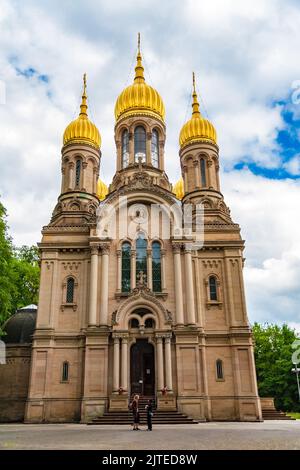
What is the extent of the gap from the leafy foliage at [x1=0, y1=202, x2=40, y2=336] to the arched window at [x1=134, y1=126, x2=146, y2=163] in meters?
12.5

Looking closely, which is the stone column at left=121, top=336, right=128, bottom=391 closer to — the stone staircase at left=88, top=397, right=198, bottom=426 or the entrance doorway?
the entrance doorway

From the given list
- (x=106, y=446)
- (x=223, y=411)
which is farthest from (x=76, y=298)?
(x=106, y=446)

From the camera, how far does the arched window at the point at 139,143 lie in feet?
119

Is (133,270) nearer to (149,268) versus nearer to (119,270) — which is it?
(119,270)

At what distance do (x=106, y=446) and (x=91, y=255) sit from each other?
1787 cm

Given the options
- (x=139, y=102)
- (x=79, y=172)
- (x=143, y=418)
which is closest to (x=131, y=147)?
(x=139, y=102)

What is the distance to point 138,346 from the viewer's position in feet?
91.7

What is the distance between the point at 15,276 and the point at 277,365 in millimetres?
33187

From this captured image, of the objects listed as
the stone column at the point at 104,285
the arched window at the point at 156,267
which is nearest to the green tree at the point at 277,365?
the arched window at the point at 156,267

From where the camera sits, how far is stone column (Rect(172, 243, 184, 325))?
27.9m

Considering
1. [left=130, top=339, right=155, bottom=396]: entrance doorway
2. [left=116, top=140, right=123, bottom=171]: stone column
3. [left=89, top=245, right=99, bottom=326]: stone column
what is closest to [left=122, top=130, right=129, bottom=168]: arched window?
[left=116, top=140, right=123, bottom=171]: stone column
